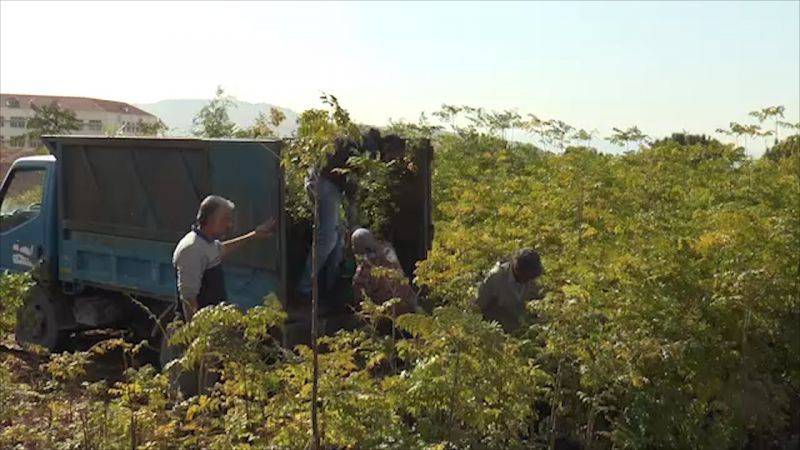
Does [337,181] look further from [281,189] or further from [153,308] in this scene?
[153,308]

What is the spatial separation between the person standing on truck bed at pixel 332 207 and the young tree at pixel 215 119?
4055mm

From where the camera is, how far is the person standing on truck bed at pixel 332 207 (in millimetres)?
7551

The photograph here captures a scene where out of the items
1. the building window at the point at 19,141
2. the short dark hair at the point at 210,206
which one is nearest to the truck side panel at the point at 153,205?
the short dark hair at the point at 210,206

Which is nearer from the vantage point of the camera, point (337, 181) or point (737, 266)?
point (737, 266)

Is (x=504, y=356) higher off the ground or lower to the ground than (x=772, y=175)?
lower

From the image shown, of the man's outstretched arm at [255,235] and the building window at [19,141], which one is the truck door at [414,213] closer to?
the man's outstretched arm at [255,235]

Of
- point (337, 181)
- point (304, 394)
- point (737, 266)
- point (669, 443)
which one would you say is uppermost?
point (337, 181)

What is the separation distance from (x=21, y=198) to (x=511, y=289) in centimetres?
A: 584

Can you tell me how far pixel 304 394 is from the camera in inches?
164

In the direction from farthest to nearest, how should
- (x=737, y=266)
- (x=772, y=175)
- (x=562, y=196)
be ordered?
(x=772, y=175), (x=562, y=196), (x=737, y=266)

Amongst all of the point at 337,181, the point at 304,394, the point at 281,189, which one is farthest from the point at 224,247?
the point at 304,394

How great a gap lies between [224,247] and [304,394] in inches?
124

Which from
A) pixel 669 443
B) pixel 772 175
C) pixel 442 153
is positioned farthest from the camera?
pixel 442 153

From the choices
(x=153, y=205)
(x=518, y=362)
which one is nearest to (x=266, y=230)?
(x=153, y=205)
